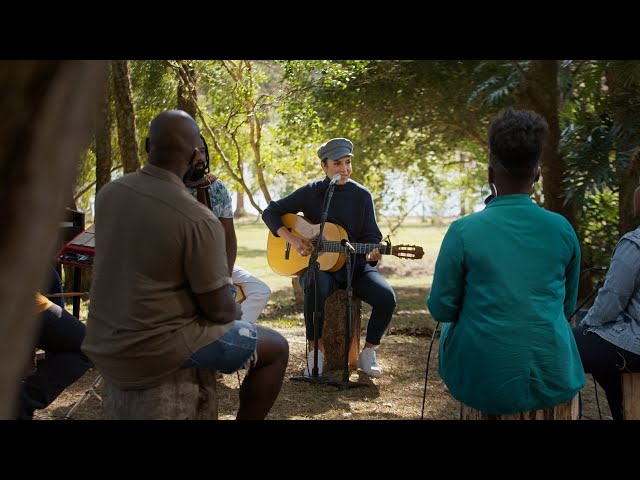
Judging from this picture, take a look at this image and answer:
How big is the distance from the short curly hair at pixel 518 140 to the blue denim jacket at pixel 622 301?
1.19 m

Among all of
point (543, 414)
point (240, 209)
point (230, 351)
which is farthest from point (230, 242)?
point (240, 209)

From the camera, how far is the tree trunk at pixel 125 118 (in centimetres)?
1029

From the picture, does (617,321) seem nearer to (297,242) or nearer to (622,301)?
(622,301)

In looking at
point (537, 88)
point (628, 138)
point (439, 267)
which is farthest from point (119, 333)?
point (537, 88)

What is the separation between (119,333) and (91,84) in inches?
80.7

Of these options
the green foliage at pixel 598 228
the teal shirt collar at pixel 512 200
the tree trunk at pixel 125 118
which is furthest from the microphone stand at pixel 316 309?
the green foliage at pixel 598 228

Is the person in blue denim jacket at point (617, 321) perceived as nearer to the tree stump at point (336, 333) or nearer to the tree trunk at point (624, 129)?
the tree stump at point (336, 333)

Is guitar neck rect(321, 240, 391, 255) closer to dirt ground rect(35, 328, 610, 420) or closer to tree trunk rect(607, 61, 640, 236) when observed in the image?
dirt ground rect(35, 328, 610, 420)

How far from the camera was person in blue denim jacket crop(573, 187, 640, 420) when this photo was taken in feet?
13.5

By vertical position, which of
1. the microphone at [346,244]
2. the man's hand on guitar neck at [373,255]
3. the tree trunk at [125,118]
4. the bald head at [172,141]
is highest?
the tree trunk at [125,118]

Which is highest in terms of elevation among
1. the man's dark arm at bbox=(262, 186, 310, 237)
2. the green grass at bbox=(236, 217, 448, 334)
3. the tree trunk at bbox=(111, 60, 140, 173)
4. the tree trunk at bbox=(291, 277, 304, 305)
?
the tree trunk at bbox=(111, 60, 140, 173)

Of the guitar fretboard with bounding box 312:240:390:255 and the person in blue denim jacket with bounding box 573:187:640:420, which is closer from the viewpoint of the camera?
the person in blue denim jacket with bounding box 573:187:640:420

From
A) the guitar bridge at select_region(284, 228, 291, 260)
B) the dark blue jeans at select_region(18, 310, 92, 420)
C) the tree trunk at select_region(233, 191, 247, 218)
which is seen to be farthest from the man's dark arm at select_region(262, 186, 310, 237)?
the tree trunk at select_region(233, 191, 247, 218)

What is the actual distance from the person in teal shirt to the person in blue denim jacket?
1.03 metres
